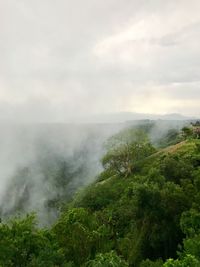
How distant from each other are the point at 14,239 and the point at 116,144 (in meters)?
64.2

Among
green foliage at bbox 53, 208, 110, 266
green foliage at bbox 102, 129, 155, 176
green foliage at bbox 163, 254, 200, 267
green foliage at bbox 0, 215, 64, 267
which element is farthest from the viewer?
green foliage at bbox 102, 129, 155, 176

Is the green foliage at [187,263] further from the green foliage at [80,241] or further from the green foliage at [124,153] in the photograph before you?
the green foliage at [124,153]

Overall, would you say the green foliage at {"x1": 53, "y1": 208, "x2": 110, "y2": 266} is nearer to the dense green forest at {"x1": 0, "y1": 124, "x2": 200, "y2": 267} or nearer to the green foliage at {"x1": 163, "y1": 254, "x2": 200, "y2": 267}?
the dense green forest at {"x1": 0, "y1": 124, "x2": 200, "y2": 267}

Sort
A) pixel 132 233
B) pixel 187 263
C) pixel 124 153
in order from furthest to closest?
pixel 124 153 < pixel 132 233 < pixel 187 263

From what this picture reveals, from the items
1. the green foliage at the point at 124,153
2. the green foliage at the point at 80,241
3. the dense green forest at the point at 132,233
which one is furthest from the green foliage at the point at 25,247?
the green foliage at the point at 124,153

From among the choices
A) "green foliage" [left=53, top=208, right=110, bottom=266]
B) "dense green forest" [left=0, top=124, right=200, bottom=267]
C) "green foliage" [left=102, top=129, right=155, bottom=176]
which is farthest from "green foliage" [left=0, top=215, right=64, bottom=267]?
"green foliage" [left=102, top=129, right=155, bottom=176]

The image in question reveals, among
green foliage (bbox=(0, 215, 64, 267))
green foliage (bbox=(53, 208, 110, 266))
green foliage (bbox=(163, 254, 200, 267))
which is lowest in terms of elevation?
green foliage (bbox=(53, 208, 110, 266))

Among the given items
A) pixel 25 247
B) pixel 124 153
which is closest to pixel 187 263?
pixel 25 247

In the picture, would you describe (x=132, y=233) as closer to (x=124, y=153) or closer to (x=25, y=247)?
(x=25, y=247)

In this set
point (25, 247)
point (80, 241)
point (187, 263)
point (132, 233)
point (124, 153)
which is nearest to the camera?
point (187, 263)

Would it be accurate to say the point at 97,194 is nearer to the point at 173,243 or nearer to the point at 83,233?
the point at 173,243

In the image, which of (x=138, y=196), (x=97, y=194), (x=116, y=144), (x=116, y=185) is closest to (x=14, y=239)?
(x=138, y=196)

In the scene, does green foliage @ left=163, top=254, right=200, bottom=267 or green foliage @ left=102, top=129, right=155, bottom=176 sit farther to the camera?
green foliage @ left=102, top=129, right=155, bottom=176

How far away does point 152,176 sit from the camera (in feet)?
156
